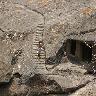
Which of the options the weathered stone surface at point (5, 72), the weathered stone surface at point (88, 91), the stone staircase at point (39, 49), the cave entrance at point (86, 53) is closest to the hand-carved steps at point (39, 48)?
the stone staircase at point (39, 49)

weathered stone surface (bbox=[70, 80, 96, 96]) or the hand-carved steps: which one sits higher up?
the hand-carved steps

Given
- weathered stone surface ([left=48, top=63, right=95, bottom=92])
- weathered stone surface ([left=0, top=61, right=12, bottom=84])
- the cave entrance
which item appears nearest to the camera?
weathered stone surface ([left=48, top=63, right=95, bottom=92])

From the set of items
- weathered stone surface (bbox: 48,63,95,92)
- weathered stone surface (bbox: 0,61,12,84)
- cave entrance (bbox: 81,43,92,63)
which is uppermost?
cave entrance (bbox: 81,43,92,63)

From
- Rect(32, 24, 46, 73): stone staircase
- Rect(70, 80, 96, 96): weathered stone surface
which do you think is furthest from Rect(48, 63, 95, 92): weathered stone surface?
Rect(32, 24, 46, 73): stone staircase

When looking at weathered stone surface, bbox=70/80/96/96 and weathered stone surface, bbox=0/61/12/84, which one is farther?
weathered stone surface, bbox=0/61/12/84

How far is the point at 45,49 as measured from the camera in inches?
959

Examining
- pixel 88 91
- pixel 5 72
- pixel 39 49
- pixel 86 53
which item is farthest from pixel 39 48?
pixel 88 91

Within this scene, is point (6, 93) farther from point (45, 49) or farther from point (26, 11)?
point (26, 11)

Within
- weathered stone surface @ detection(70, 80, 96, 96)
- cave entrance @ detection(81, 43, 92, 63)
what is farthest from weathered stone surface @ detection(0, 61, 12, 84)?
cave entrance @ detection(81, 43, 92, 63)

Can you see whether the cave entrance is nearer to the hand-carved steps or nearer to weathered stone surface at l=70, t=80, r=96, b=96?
the hand-carved steps

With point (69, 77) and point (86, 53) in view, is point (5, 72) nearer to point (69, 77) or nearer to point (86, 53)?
point (69, 77)

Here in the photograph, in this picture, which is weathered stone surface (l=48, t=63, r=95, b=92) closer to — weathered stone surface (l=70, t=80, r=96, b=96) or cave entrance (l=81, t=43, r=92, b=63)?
weathered stone surface (l=70, t=80, r=96, b=96)

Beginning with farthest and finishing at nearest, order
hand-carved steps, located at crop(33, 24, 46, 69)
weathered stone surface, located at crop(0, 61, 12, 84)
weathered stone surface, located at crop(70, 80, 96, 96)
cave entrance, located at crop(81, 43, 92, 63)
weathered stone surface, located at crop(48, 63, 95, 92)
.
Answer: cave entrance, located at crop(81, 43, 92, 63)
hand-carved steps, located at crop(33, 24, 46, 69)
weathered stone surface, located at crop(0, 61, 12, 84)
weathered stone surface, located at crop(48, 63, 95, 92)
weathered stone surface, located at crop(70, 80, 96, 96)

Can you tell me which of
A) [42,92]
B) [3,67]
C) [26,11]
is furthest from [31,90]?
[26,11]
